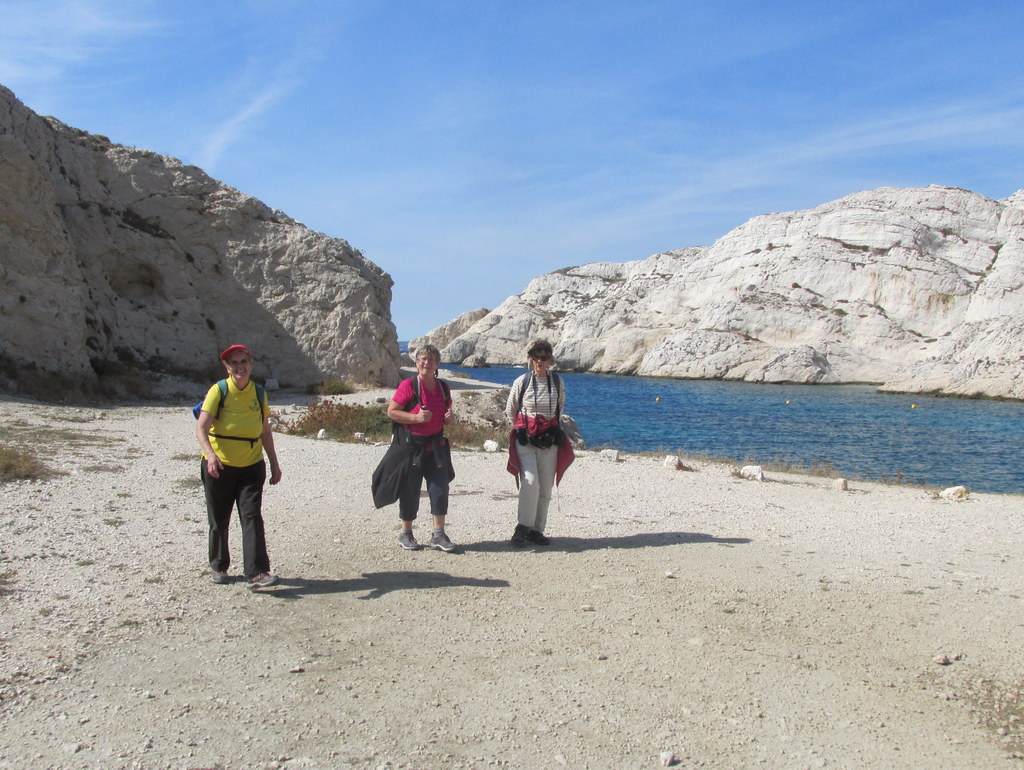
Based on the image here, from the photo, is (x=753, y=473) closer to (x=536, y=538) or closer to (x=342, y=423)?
(x=536, y=538)

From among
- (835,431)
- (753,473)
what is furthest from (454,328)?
(753,473)

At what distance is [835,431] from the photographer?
27.2 metres

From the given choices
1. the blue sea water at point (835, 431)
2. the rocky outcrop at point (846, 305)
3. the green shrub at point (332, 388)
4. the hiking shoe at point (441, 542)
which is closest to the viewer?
the hiking shoe at point (441, 542)

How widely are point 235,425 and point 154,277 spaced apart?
19.8 meters

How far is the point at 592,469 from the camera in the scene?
41.3 feet

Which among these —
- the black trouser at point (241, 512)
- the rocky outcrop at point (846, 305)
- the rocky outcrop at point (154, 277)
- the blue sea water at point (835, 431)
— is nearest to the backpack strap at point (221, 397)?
the black trouser at point (241, 512)

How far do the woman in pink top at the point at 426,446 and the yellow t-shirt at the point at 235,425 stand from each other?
145 centimetres

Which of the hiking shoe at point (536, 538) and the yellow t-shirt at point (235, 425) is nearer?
the yellow t-shirt at point (235, 425)

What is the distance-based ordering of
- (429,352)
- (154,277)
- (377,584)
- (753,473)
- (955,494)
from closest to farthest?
(377,584) < (429,352) < (955,494) < (753,473) < (154,277)

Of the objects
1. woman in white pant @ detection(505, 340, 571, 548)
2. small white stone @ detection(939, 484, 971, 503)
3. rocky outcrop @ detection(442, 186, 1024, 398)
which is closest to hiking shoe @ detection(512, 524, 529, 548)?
woman in white pant @ detection(505, 340, 571, 548)

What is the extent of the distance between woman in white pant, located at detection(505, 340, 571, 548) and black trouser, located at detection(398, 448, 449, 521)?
734mm

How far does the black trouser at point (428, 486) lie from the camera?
7020mm

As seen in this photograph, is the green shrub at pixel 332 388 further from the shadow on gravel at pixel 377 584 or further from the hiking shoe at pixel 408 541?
the shadow on gravel at pixel 377 584

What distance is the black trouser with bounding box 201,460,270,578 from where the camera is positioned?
18.9 ft
